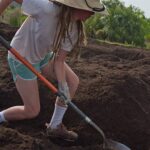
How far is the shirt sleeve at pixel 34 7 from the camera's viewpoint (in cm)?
434

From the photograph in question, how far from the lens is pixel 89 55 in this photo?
8594 millimetres

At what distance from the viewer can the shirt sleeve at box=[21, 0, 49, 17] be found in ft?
14.2

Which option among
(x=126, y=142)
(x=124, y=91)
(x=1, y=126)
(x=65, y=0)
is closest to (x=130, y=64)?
(x=124, y=91)

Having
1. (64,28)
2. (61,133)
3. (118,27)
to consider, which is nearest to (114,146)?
(61,133)

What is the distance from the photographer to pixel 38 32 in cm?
455

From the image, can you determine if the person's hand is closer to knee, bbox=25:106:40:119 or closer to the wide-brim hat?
knee, bbox=25:106:40:119

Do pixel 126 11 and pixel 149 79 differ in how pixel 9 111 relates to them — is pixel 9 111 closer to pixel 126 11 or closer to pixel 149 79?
pixel 149 79

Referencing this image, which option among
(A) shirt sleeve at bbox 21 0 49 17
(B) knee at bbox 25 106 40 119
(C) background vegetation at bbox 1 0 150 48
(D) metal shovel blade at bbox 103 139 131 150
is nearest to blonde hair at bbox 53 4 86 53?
(A) shirt sleeve at bbox 21 0 49 17

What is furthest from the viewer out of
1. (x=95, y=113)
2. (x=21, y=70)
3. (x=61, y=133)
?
(x=95, y=113)

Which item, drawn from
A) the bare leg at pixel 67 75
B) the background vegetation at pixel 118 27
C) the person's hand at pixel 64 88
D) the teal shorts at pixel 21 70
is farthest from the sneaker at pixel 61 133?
the background vegetation at pixel 118 27

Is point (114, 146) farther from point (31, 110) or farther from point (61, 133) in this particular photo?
point (31, 110)

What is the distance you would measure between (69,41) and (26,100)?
24.4 inches

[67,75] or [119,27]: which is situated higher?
[67,75]

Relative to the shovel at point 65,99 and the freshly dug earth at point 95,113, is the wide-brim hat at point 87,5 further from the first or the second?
the freshly dug earth at point 95,113
